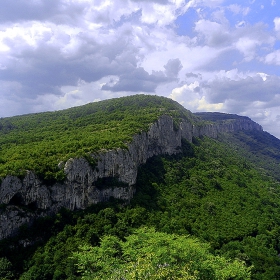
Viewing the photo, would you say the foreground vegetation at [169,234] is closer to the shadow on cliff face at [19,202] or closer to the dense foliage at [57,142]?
the shadow on cliff face at [19,202]

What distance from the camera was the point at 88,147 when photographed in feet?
190

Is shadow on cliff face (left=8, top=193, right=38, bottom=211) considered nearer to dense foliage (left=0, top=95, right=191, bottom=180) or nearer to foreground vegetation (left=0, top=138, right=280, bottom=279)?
foreground vegetation (left=0, top=138, right=280, bottom=279)

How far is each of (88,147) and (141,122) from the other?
31164 mm

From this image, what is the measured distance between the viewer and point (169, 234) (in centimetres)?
4475

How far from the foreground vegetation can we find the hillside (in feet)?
0.59

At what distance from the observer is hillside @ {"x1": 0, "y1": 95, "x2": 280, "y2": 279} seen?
35.9 m

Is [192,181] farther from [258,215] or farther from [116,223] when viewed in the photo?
[116,223]

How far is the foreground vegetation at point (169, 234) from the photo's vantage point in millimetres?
33938

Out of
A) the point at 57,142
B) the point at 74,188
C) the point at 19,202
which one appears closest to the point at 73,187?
the point at 74,188

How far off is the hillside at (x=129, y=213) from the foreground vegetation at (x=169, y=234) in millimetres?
179

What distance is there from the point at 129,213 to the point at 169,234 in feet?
36.8

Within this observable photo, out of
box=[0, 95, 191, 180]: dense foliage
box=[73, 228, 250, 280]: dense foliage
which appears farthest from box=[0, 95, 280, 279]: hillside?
box=[0, 95, 191, 180]: dense foliage

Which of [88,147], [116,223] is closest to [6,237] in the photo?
[116,223]

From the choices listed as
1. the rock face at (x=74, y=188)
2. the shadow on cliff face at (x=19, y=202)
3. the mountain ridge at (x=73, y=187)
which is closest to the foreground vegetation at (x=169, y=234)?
the mountain ridge at (x=73, y=187)
